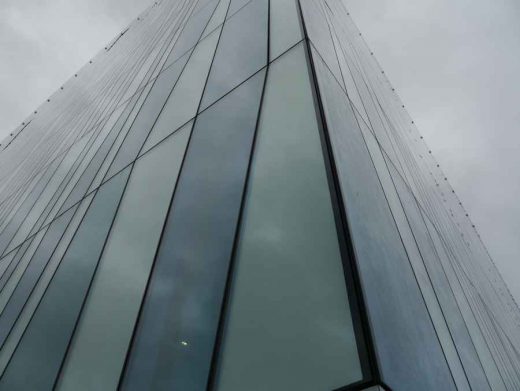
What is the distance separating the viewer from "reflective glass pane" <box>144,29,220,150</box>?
7992 mm

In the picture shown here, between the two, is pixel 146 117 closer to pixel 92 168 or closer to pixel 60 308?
pixel 92 168

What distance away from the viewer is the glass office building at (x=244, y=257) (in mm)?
3540

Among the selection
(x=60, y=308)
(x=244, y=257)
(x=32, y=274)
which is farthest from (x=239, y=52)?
(x=32, y=274)

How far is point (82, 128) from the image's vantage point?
1702cm

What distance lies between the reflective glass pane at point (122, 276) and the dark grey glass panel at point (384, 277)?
9.14 feet

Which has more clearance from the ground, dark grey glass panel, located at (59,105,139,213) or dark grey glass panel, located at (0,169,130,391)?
dark grey glass panel, located at (59,105,139,213)

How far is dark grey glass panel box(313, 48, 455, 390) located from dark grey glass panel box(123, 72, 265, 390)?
1.31 meters

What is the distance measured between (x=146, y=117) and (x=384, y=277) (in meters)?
7.21

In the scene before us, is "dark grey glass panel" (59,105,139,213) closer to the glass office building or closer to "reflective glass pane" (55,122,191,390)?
the glass office building

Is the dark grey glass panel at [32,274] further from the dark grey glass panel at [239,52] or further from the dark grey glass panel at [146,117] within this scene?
the dark grey glass panel at [239,52]

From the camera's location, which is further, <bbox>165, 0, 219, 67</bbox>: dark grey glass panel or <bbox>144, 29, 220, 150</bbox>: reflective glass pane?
<bbox>165, 0, 219, 67</bbox>: dark grey glass panel

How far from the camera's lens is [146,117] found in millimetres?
9586

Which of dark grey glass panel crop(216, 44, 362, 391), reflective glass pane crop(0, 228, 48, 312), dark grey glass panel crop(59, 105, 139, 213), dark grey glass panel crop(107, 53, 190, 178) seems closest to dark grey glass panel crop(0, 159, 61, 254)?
reflective glass pane crop(0, 228, 48, 312)

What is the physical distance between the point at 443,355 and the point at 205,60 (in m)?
7.17
